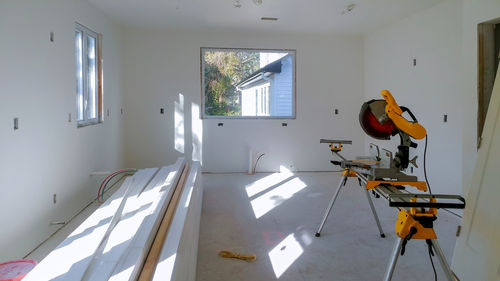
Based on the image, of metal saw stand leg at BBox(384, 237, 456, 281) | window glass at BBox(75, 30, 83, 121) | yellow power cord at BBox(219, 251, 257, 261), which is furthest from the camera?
window glass at BBox(75, 30, 83, 121)

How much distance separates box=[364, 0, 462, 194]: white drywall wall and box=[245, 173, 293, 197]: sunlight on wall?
191 centimetres

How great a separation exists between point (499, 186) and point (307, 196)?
3066mm

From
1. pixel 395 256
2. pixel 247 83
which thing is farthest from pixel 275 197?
pixel 395 256

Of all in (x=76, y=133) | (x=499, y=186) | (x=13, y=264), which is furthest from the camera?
(x=76, y=133)

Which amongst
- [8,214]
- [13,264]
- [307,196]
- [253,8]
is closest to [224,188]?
[307,196]

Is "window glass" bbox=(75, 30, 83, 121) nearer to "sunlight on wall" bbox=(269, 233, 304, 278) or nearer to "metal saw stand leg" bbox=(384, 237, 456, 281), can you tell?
"sunlight on wall" bbox=(269, 233, 304, 278)

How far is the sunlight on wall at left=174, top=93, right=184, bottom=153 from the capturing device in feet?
23.0

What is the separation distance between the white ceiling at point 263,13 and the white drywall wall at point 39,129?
811 mm

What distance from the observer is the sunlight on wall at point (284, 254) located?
3.01m

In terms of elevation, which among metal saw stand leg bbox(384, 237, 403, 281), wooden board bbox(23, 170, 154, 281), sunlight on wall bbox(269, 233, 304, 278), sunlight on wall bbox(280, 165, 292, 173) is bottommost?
sunlight on wall bbox(269, 233, 304, 278)

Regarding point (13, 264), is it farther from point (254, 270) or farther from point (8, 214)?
point (254, 270)

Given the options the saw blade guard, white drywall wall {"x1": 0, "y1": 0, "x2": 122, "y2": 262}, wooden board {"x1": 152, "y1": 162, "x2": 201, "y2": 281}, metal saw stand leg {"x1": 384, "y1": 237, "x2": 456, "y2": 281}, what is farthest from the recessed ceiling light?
metal saw stand leg {"x1": 384, "y1": 237, "x2": 456, "y2": 281}

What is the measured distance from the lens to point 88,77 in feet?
17.1

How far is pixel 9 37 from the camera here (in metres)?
3.02
